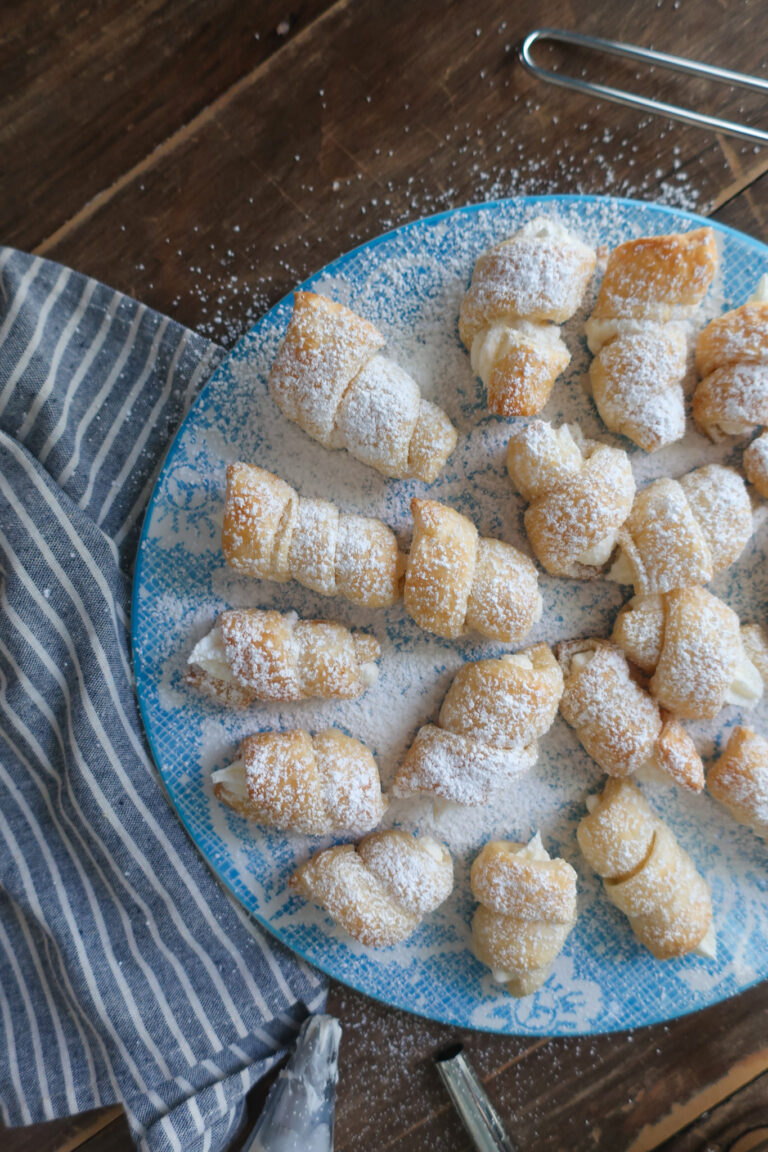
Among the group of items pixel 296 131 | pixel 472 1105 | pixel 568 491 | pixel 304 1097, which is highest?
pixel 296 131

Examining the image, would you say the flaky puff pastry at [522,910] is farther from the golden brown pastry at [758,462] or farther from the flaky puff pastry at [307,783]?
the golden brown pastry at [758,462]

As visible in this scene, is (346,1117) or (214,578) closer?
(214,578)

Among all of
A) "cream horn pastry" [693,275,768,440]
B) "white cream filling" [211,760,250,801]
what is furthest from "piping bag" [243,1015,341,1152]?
"cream horn pastry" [693,275,768,440]

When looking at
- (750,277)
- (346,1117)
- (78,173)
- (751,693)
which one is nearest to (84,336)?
(78,173)

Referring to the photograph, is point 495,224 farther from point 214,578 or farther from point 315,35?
point 214,578

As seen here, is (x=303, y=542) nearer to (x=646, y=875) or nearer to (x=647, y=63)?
(x=646, y=875)

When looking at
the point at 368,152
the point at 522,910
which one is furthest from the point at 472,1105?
the point at 368,152
